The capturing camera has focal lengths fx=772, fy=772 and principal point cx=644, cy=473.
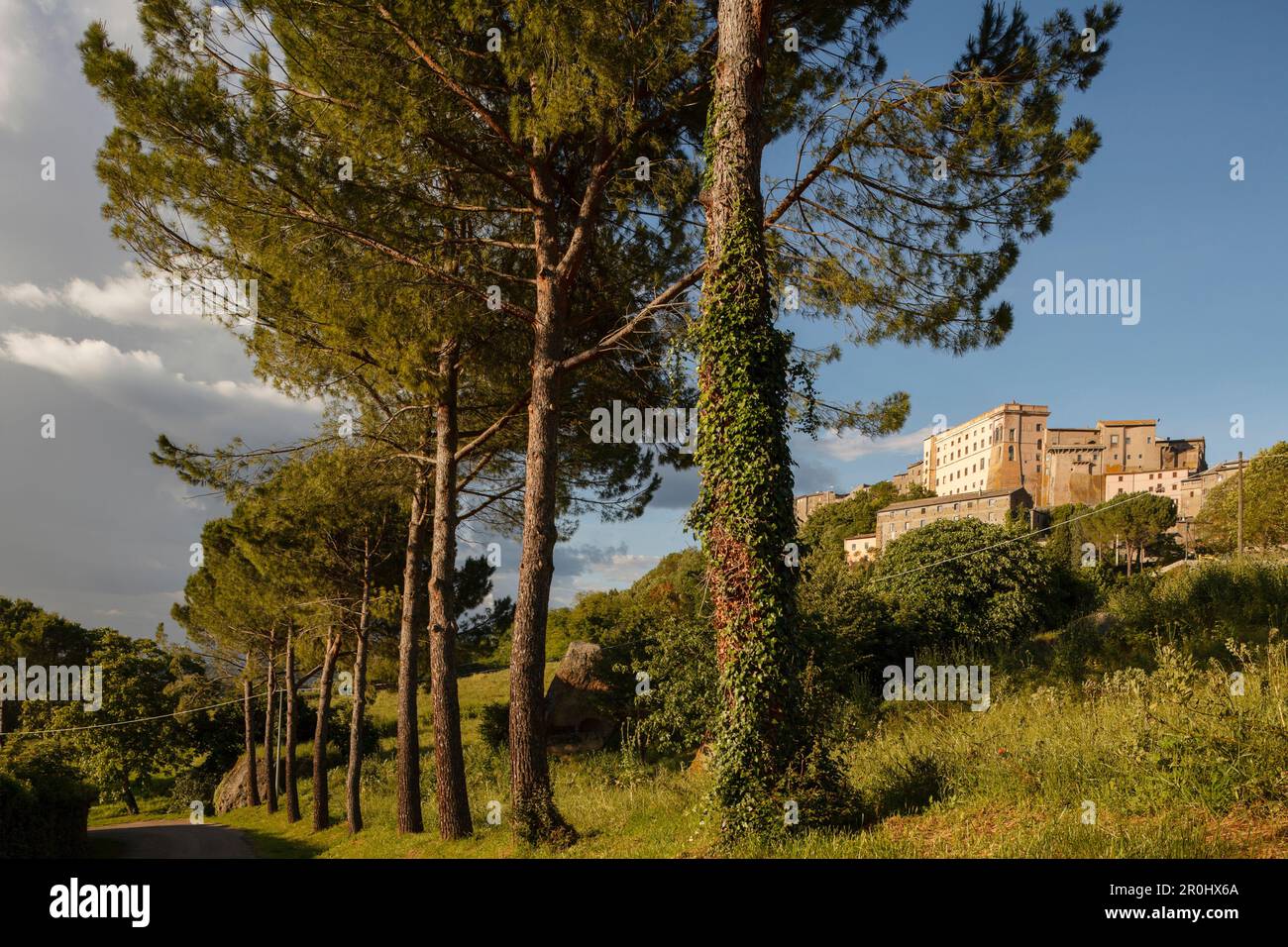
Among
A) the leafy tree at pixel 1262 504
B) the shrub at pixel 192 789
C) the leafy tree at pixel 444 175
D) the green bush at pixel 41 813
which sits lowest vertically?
the shrub at pixel 192 789

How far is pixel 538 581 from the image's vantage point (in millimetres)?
9039

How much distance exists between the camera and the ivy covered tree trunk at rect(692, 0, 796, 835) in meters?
6.43

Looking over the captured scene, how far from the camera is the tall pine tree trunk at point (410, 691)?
12992mm

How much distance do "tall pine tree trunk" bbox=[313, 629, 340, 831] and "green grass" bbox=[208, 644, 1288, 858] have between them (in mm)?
12380

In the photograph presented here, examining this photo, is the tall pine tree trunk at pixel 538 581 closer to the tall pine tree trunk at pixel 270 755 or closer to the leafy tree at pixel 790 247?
the leafy tree at pixel 790 247

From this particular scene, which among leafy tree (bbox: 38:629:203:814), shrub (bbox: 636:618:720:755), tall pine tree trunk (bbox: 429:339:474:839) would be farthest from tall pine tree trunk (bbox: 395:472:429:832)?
leafy tree (bbox: 38:629:203:814)

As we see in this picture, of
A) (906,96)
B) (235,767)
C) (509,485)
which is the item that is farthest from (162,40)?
(235,767)

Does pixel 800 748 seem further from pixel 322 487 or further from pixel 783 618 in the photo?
pixel 322 487

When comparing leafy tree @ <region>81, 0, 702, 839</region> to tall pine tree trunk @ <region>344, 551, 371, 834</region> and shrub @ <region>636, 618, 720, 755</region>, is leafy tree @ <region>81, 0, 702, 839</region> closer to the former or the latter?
shrub @ <region>636, 618, 720, 755</region>

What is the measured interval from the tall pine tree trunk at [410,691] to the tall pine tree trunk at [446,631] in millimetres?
1479

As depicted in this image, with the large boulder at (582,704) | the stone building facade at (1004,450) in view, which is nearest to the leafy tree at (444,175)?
the large boulder at (582,704)

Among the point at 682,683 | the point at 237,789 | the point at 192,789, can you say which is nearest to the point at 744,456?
the point at 682,683

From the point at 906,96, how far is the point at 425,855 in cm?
1126

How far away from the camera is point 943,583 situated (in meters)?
19.6
